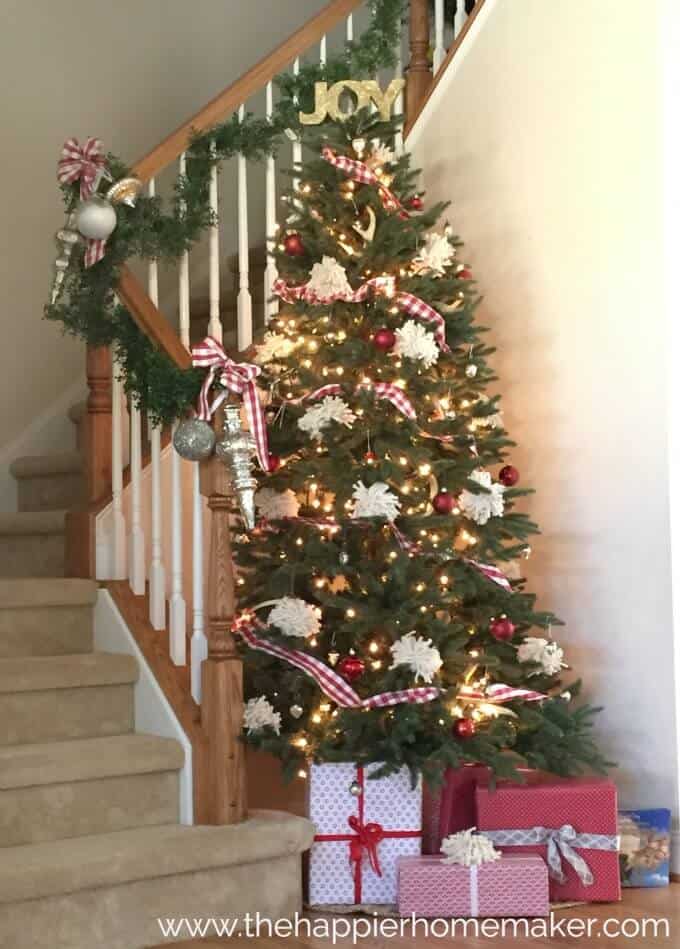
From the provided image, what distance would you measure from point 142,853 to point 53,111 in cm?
291

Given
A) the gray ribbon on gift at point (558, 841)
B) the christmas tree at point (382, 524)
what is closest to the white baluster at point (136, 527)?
the christmas tree at point (382, 524)

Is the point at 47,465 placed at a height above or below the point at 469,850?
above

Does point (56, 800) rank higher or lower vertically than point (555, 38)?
lower

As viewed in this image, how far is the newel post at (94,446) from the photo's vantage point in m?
3.86

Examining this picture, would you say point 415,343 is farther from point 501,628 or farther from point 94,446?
point 94,446

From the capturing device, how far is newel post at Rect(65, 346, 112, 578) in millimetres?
3863

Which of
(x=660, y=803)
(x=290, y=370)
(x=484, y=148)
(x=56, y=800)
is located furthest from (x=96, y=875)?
(x=484, y=148)

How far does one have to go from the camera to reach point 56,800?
3129 millimetres

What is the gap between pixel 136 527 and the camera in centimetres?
367

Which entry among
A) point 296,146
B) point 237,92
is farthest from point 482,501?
point 237,92

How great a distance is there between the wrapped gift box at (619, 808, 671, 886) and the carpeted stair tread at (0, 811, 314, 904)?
83 cm

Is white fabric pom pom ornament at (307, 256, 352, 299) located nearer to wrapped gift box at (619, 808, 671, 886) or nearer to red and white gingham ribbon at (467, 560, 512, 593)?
red and white gingham ribbon at (467, 560, 512, 593)

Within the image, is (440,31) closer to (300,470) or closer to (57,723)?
(300,470)

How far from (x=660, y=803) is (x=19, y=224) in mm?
2792
